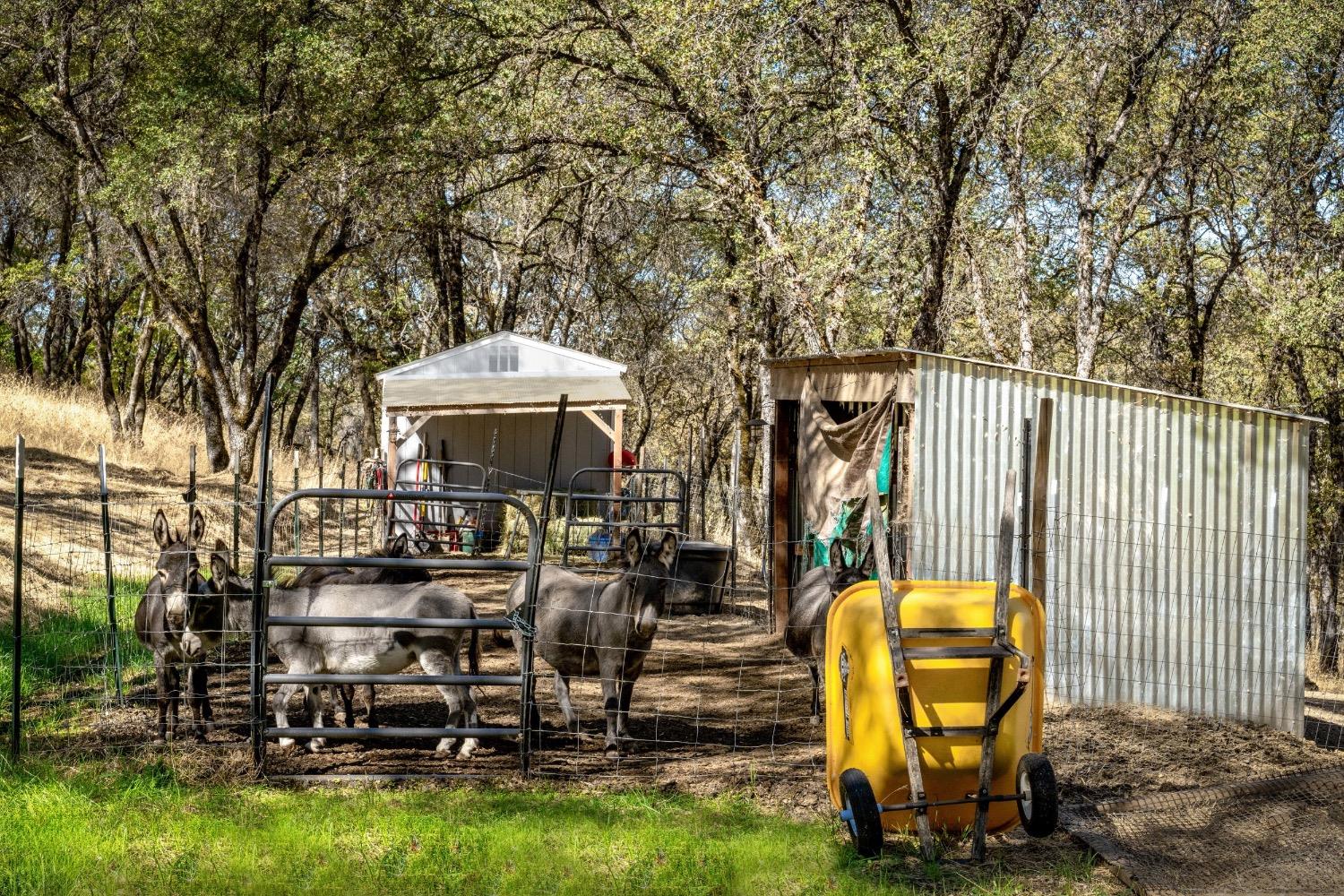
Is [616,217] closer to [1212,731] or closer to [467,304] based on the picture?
[467,304]

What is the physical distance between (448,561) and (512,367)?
48.4 feet

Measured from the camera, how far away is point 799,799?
6.89 metres

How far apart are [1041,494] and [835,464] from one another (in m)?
5.01

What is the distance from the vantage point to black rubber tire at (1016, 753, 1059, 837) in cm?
576

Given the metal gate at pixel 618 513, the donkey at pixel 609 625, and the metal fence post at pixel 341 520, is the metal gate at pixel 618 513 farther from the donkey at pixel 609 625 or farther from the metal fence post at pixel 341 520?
the donkey at pixel 609 625

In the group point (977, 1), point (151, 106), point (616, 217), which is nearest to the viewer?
point (977, 1)

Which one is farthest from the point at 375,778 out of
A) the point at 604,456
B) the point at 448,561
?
the point at 604,456

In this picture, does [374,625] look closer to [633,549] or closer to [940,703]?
[633,549]

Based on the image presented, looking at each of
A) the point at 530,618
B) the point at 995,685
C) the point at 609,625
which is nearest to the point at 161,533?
the point at 530,618

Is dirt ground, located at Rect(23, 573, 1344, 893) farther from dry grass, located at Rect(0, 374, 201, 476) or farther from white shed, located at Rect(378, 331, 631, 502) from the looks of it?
dry grass, located at Rect(0, 374, 201, 476)

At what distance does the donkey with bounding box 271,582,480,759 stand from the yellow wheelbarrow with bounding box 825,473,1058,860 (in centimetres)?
277

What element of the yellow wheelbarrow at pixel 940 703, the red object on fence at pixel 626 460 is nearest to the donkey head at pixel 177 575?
the yellow wheelbarrow at pixel 940 703

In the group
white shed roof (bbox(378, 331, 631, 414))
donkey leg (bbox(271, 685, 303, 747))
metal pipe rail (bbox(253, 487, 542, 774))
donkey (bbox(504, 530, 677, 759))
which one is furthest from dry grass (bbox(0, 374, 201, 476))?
metal pipe rail (bbox(253, 487, 542, 774))

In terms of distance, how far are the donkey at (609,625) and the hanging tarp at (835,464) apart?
347 cm
